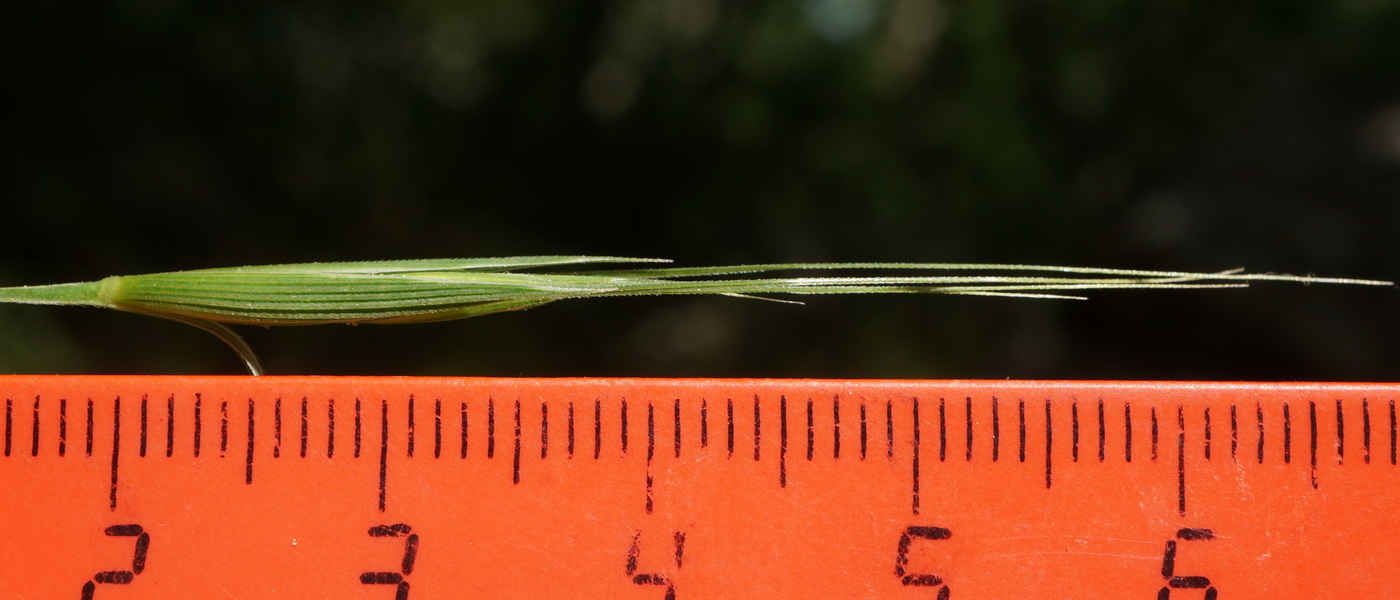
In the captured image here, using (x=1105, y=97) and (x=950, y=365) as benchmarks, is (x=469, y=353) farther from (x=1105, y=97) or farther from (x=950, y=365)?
(x=1105, y=97)

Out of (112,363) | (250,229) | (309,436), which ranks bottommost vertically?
(309,436)

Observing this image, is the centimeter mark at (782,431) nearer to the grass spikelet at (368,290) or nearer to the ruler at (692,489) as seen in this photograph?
the ruler at (692,489)

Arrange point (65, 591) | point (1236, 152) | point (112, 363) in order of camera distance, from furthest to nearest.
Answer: point (1236, 152), point (112, 363), point (65, 591)

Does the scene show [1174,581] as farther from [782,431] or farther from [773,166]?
[773,166]

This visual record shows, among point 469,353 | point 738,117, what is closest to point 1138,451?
point 738,117

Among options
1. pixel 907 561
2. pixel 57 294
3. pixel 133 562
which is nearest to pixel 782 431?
pixel 907 561

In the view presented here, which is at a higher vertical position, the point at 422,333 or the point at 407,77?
the point at 407,77
